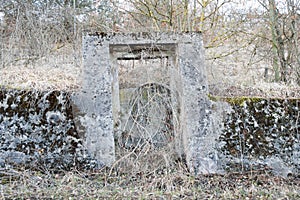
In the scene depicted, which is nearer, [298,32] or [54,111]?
[54,111]

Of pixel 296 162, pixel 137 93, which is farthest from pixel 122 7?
pixel 296 162

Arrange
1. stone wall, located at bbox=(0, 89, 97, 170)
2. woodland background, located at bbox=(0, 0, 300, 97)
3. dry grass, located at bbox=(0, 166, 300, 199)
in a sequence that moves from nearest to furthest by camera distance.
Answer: dry grass, located at bbox=(0, 166, 300, 199) < stone wall, located at bbox=(0, 89, 97, 170) < woodland background, located at bbox=(0, 0, 300, 97)

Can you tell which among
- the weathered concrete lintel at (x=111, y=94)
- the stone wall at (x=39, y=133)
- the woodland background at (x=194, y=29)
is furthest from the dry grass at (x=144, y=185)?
the woodland background at (x=194, y=29)

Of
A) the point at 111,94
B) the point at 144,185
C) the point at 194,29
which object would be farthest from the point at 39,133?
the point at 194,29

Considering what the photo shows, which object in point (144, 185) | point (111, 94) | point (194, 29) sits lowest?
point (144, 185)

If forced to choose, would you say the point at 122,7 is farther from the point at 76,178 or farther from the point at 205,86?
the point at 76,178

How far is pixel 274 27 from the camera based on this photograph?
674 cm

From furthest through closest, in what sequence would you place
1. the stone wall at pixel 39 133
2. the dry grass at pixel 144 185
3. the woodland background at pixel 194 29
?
the woodland background at pixel 194 29
the stone wall at pixel 39 133
the dry grass at pixel 144 185

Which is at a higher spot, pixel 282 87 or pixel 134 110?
pixel 282 87

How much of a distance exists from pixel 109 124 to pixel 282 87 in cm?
320

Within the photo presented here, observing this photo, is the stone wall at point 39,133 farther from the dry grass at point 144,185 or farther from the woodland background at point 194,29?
the woodland background at point 194,29

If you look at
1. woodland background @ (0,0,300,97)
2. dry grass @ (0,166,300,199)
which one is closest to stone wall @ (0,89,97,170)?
dry grass @ (0,166,300,199)

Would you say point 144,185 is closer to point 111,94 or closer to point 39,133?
point 111,94

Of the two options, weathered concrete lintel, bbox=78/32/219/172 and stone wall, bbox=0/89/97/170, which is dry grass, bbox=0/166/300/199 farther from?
weathered concrete lintel, bbox=78/32/219/172
